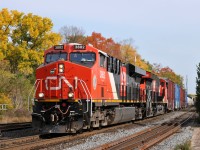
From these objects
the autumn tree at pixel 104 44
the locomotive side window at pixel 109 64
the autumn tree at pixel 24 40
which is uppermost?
the autumn tree at pixel 104 44

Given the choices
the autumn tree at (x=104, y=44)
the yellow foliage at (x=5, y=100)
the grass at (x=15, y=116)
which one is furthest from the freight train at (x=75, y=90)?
the autumn tree at (x=104, y=44)

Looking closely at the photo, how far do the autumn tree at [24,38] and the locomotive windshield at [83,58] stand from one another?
27413 millimetres

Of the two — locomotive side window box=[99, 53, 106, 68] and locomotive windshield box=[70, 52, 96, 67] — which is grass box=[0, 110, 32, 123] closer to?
locomotive side window box=[99, 53, 106, 68]

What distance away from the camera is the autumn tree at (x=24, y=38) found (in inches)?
1674

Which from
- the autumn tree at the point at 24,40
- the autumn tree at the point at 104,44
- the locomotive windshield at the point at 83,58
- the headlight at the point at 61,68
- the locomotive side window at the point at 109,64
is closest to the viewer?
the headlight at the point at 61,68

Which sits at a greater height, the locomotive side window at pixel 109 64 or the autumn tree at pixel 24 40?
the autumn tree at pixel 24 40

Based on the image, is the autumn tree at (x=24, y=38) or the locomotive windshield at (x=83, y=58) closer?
the locomotive windshield at (x=83, y=58)

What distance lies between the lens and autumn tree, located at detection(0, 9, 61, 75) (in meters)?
42.5

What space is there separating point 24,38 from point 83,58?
3147cm

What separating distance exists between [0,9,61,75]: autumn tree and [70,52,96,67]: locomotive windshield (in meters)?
27.4

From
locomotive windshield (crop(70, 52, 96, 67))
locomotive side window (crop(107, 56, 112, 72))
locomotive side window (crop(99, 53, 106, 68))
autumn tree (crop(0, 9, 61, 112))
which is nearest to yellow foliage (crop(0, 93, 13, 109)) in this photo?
autumn tree (crop(0, 9, 61, 112))

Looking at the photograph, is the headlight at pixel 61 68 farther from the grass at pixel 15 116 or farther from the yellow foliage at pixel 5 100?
the yellow foliage at pixel 5 100

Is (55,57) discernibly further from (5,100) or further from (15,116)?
(5,100)

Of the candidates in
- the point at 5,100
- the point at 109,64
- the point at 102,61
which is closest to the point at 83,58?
the point at 102,61
